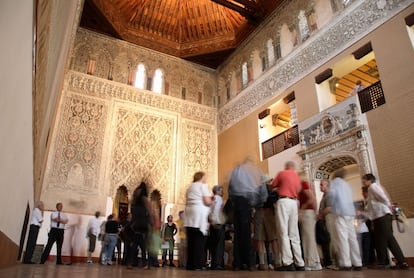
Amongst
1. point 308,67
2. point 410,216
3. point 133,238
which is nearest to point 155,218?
point 133,238

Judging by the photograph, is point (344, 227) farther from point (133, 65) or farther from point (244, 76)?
point (133, 65)

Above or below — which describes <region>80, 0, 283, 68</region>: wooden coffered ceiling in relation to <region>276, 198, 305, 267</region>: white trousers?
above

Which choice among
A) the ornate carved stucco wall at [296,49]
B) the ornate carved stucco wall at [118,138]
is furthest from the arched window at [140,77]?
the ornate carved stucco wall at [296,49]

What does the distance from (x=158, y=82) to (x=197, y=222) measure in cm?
1033

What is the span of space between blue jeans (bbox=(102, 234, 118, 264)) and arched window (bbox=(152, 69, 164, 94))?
281 inches

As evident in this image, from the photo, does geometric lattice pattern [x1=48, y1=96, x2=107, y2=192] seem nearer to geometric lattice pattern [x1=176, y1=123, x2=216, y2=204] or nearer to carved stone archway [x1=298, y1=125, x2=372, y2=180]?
geometric lattice pattern [x1=176, y1=123, x2=216, y2=204]

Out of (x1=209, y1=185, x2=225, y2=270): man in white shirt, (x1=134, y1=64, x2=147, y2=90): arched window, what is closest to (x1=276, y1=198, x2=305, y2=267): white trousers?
(x1=209, y1=185, x2=225, y2=270): man in white shirt

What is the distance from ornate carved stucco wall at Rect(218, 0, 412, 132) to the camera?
7789 mm

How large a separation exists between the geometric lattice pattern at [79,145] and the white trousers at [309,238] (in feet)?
26.9

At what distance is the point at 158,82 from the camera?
13.2 meters

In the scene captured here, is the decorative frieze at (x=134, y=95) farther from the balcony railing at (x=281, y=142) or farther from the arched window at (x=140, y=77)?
the balcony railing at (x=281, y=142)

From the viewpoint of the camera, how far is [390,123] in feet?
22.0

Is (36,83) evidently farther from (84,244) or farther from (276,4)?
(276,4)

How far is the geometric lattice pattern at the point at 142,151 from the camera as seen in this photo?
11.1m
